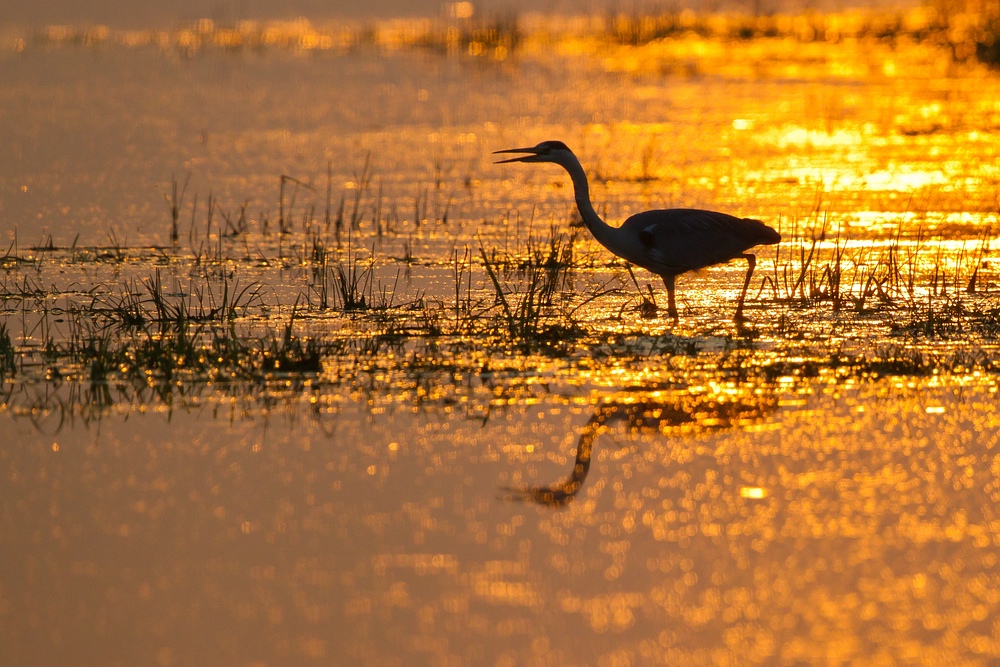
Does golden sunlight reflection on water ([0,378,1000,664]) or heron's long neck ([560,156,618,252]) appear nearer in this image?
golden sunlight reflection on water ([0,378,1000,664])

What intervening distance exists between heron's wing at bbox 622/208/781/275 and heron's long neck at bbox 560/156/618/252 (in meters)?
0.10

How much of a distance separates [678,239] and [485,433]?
3.05 meters

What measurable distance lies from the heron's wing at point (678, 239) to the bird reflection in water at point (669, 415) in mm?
2218

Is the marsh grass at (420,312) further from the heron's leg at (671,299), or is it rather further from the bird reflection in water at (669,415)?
the bird reflection in water at (669,415)

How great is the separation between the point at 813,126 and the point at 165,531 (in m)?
15.3

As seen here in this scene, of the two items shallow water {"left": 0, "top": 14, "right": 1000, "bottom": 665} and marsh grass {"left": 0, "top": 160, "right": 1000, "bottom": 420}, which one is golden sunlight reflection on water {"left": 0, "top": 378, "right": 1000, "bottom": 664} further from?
marsh grass {"left": 0, "top": 160, "right": 1000, "bottom": 420}

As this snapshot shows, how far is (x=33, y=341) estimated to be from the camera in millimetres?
9156

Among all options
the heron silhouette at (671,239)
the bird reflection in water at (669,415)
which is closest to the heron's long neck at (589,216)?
the heron silhouette at (671,239)

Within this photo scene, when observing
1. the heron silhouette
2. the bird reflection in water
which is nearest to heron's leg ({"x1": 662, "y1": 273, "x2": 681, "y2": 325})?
the heron silhouette

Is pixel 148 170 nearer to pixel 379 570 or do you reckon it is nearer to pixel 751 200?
pixel 751 200

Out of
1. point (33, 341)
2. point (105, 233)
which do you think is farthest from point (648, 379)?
point (105, 233)

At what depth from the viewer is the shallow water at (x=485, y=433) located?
17.4 feet

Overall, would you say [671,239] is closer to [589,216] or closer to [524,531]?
[589,216]

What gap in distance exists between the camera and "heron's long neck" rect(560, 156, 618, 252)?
393 inches
